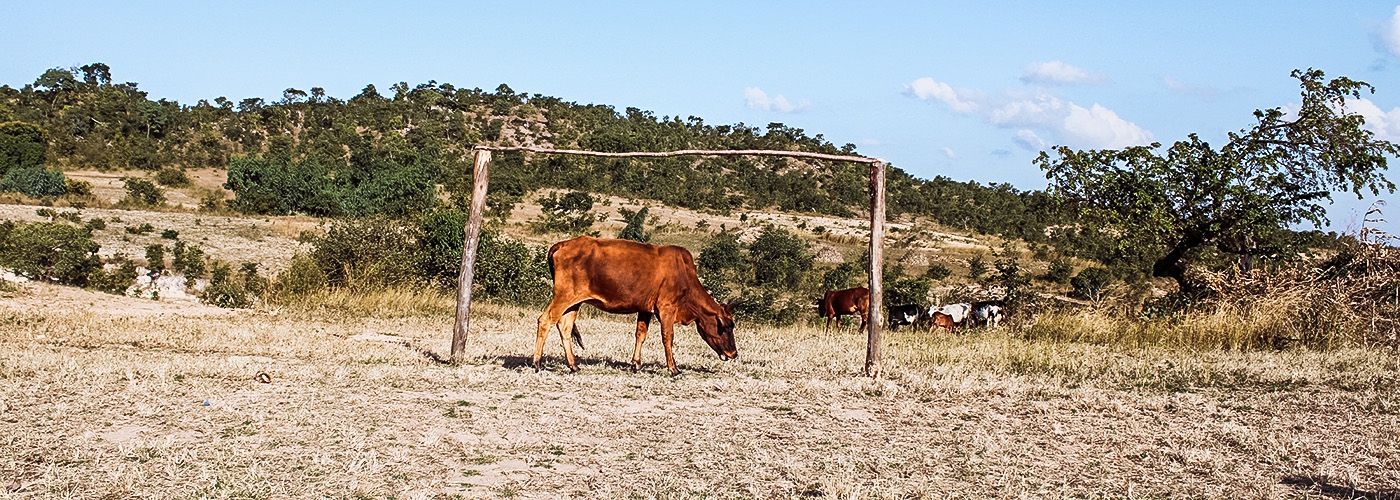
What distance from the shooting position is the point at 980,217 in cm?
5891

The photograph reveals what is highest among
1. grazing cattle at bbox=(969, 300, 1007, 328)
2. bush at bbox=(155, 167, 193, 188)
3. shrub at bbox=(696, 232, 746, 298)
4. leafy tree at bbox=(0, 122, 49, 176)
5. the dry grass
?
leafy tree at bbox=(0, 122, 49, 176)

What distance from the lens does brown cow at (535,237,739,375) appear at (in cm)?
1109

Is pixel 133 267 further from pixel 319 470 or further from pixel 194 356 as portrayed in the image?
pixel 319 470

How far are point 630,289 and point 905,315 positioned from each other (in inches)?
436

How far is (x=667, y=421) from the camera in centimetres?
815

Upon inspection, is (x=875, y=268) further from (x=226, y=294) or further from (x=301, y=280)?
(x=226, y=294)

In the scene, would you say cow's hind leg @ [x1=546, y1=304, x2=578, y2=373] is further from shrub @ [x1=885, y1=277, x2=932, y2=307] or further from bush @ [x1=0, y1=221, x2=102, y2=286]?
shrub @ [x1=885, y1=277, x2=932, y2=307]

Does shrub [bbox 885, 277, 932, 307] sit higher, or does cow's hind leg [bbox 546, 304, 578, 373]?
shrub [bbox 885, 277, 932, 307]

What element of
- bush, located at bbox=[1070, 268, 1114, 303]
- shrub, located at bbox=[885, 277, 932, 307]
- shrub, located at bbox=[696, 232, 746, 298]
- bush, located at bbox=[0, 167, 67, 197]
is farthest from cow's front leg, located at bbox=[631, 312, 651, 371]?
bush, located at bbox=[0, 167, 67, 197]

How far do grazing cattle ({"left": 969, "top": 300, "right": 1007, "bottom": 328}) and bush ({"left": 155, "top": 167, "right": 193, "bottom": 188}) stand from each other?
1558 inches

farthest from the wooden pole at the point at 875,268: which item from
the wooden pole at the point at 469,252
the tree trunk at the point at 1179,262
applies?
the tree trunk at the point at 1179,262

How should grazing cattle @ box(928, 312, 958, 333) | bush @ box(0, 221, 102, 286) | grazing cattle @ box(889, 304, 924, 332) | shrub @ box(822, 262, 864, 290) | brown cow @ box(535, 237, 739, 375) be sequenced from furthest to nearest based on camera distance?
shrub @ box(822, 262, 864, 290) < grazing cattle @ box(889, 304, 924, 332) < grazing cattle @ box(928, 312, 958, 333) < bush @ box(0, 221, 102, 286) < brown cow @ box(535, 237, 739, 375)

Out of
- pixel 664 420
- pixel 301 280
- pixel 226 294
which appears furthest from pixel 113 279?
pixel 664 420

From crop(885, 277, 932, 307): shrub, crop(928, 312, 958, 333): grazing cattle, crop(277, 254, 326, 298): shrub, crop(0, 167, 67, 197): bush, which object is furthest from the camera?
crop(0, 167, 67, 197): bush
